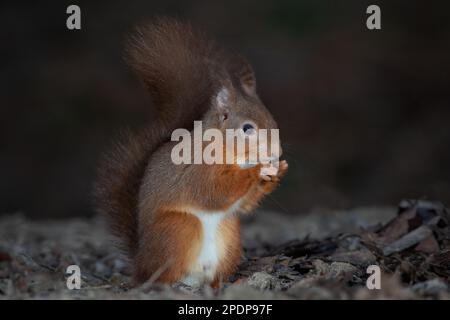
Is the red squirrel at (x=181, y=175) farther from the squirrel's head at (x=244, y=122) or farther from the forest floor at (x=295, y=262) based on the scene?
the forest floor at (x=295, y=262)

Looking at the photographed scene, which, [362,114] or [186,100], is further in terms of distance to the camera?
[362,114]

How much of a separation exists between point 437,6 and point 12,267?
6.17 meters

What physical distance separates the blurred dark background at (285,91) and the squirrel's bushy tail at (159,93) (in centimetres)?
314

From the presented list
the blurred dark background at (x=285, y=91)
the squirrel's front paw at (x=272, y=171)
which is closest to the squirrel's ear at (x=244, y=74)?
the squirrel's front paw at (x=272, y=171)

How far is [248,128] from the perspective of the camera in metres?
3.05

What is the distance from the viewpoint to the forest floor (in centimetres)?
266

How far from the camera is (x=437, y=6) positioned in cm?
834

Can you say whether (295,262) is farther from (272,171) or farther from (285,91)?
(285,91)

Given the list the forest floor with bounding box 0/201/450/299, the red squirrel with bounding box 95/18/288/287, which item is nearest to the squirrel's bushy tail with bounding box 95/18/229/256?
the red squirrel with bounding box 95/18/288/287

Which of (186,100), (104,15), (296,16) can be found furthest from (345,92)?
(186,100)

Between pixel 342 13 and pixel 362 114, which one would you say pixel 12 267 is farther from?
pixel 342 13

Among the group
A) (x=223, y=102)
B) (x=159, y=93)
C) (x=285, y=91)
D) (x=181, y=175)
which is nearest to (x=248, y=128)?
(x=223, y=102)

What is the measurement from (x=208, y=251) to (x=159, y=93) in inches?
28.8
